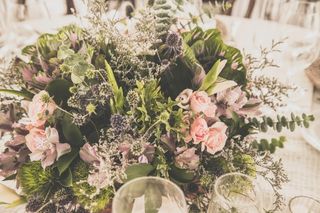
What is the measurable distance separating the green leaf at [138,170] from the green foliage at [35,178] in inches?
5.0

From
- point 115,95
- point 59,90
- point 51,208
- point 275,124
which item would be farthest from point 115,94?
point 275,124

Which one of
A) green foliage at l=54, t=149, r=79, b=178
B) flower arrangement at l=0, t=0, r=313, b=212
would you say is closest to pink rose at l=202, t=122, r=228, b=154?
flower arrangement at l=0, t=0, r=313, b=212

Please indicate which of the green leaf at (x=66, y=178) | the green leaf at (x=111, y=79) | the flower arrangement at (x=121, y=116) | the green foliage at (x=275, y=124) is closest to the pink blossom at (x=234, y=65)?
the flower arrangement at (x=121, y=116)

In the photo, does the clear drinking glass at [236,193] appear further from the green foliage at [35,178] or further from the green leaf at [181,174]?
the green foliage at [35,178]

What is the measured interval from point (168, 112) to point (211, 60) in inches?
5.3

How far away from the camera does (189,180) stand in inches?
26.0

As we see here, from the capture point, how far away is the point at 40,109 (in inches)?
23.6

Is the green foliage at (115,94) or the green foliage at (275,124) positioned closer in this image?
the green foliage at (115,94)

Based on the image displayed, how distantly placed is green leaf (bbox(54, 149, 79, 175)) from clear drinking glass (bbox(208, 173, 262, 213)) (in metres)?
0.23

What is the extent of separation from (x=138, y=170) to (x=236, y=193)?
163 mm

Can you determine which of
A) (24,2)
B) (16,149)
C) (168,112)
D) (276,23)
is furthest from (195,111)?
(24,2)

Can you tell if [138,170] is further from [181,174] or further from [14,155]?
[14,155]

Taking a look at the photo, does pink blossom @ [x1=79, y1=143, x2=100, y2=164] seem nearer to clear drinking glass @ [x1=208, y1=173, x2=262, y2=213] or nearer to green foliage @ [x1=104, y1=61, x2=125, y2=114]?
green foliage @ [x1=104, y1=61, x2=125, y2=114]

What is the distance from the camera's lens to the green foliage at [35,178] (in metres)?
0.64
